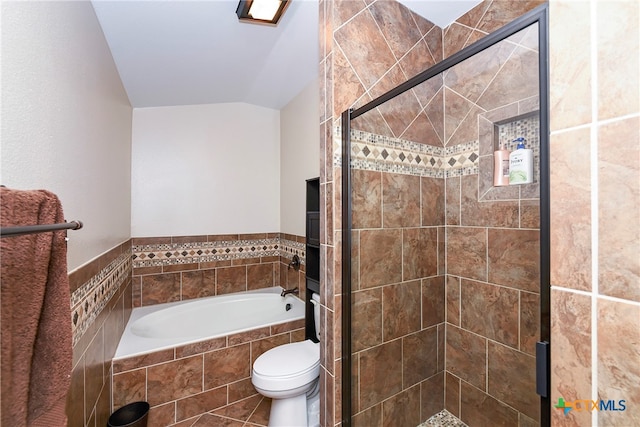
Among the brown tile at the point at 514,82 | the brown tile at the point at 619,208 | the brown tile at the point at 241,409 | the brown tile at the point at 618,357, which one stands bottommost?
the brown tile at the point at 241,409

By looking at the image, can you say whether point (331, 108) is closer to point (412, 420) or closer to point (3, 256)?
point (3, 256)

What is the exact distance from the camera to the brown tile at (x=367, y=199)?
4.41 feet

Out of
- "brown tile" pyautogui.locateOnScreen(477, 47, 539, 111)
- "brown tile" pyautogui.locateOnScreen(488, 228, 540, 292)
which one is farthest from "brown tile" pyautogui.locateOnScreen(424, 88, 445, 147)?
"brown tile" pyautogui.locateOnScreen(488, 228, 540, 292)

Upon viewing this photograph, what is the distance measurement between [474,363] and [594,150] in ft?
4.68

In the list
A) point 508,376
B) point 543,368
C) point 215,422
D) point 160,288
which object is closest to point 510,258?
point 508,376

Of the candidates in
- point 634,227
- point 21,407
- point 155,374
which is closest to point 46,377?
point 21,407

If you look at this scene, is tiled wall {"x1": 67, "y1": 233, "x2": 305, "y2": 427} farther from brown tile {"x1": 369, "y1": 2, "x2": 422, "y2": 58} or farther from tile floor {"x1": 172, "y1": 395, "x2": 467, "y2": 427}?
brown tile {"x1": 369, "y1": 2, "x2": 422, "y2": 58}

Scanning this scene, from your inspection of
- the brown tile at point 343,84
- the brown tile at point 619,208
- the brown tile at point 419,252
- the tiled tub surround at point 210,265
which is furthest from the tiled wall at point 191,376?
the brown tile at point 619,208

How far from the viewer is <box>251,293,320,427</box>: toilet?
1.55 m

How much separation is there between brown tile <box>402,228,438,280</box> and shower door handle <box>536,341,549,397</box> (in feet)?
2.82

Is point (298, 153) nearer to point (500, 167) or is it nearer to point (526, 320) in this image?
point (500, 167)

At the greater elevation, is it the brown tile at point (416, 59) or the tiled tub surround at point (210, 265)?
the brown tile at point (416, 59)

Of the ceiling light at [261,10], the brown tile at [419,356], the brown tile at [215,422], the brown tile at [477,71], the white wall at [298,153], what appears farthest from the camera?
the white wall at [298,153]

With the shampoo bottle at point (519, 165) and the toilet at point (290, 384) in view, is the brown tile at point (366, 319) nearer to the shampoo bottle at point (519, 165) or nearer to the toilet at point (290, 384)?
the toilet at point (290, 384)
